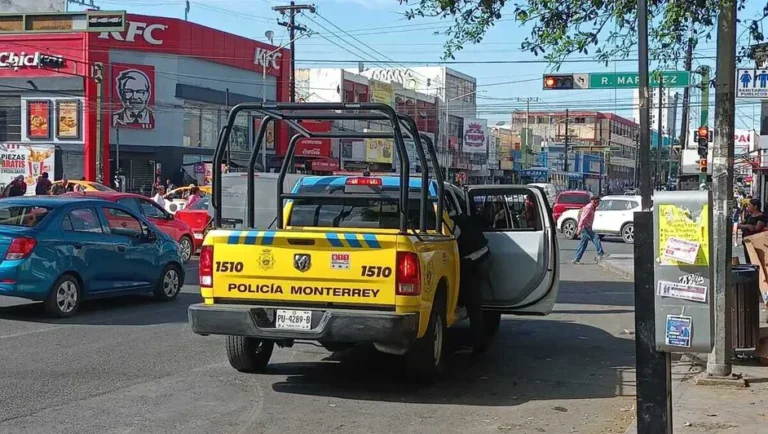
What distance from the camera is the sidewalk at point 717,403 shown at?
6680 millimetres

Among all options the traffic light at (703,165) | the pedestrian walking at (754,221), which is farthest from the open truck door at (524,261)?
the traffic light at (703,165)

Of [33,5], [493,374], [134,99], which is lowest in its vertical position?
[493,374]

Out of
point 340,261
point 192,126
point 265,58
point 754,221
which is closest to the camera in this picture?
point 340,261

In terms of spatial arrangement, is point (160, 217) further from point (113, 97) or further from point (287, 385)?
point (113, 97)

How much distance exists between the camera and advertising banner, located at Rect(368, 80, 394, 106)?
2450 inches

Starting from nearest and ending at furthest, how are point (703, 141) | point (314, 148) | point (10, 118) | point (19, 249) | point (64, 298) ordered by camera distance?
point (19, 249)
point (64, 298)
point (703, 141)
point (10, 118)
point (314, 148)

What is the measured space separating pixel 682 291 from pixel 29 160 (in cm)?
3593

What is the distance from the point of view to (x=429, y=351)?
7.94 metres

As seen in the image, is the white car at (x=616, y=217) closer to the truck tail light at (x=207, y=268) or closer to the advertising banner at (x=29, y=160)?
the advertising banner at (x=29, y=160)

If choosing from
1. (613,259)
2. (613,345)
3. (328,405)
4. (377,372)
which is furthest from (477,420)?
(613,259)

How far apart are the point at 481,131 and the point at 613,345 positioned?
233ft

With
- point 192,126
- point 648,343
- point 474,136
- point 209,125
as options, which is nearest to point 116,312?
point 648,343

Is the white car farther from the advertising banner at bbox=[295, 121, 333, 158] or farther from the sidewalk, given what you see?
the sidewalk

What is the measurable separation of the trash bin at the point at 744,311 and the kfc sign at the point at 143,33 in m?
39.0
